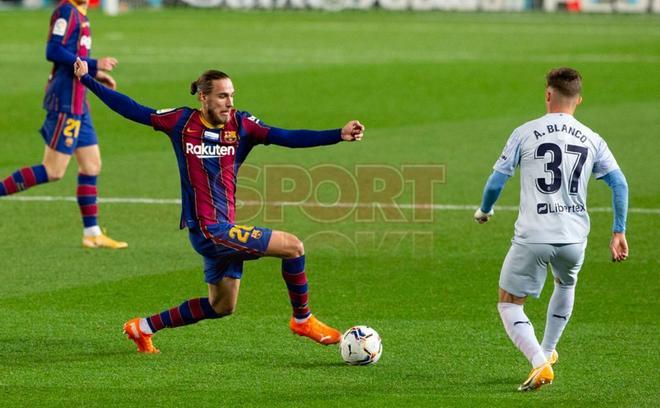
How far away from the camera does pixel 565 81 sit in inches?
281

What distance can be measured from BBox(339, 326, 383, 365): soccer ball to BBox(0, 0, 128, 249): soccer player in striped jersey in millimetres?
4106

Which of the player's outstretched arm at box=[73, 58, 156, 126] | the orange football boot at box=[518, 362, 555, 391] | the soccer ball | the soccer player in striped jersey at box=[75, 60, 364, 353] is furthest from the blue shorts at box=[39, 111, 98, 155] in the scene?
the orange football boot at box=[518, 362, 555, 391]

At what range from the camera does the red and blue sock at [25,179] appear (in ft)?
37.0

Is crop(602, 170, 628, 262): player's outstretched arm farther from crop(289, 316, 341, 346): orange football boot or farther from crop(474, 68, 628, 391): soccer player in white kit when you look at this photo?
crop(289, 316, 341, 346): orange football boot

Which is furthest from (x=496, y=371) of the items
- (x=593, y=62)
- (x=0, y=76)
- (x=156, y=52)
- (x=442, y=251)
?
(x=156, y=52)

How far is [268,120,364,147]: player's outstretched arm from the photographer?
24.4 feet

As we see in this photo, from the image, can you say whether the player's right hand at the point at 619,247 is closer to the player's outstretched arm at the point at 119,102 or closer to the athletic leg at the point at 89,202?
the player's outstretched arm at the point at 119,102

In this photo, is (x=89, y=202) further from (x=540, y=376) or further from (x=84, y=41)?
(x=540, y=376)

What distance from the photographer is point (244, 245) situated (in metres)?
7.57

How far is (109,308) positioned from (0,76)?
16429 millimetres

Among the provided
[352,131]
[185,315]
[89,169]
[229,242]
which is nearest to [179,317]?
[185,315]

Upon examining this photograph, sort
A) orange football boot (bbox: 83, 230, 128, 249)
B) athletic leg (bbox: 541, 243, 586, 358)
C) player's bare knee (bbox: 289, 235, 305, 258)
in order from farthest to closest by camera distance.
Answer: orange football boot (bbox: 83, 230, 128, 249), player's bare knee (bbox: 289, 235, 305, 258), athletic leg (bbox: 541, 243, 586, 358)

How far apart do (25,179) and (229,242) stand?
4.24m

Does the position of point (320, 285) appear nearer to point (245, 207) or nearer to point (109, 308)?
point (109, 308)
